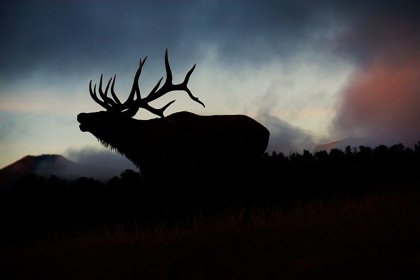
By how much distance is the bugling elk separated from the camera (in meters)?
8.73

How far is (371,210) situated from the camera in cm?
707

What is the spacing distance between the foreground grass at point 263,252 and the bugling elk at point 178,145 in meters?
1.18

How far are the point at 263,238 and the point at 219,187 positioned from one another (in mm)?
2804

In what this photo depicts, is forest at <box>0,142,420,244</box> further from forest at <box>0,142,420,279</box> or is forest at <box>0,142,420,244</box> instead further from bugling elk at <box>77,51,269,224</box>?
bugling elk at <box>77,51,269,224</box>

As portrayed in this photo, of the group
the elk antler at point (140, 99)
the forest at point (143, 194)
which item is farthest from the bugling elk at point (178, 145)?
the forest at point (143, 194)

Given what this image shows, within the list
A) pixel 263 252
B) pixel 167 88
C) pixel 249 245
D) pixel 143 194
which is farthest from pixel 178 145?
pixel 143 194

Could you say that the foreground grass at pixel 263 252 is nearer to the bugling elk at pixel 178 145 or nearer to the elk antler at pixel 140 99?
the bugling elk at pixel 178 145

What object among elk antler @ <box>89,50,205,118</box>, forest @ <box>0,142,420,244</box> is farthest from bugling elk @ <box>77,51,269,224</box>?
forest @ <box>0,142,420,244</box>

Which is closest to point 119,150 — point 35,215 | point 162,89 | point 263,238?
point 162,89

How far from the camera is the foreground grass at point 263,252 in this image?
4496 millimetres

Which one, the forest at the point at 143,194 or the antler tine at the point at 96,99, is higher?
the antler tine at the point at 96,99

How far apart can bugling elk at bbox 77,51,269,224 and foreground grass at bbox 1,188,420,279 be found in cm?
118

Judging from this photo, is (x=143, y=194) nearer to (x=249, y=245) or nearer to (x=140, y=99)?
(x=140, y=99)

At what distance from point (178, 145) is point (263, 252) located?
388 cm
